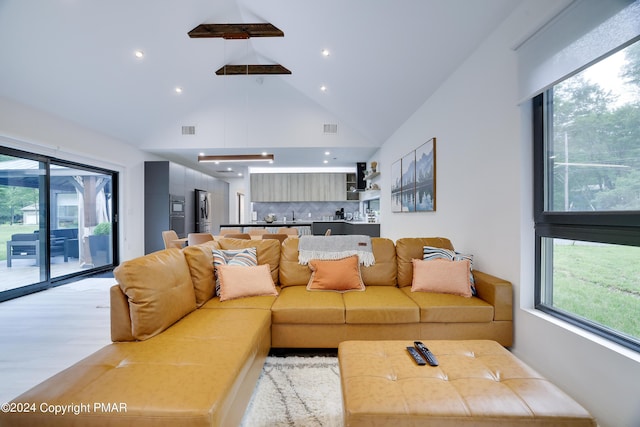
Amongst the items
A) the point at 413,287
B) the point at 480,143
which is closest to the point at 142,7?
the point at 480,143

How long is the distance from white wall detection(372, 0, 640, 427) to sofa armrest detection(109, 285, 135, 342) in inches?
105

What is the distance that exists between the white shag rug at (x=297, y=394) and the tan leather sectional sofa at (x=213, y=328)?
12cm

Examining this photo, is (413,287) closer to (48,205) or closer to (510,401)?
(510,401)

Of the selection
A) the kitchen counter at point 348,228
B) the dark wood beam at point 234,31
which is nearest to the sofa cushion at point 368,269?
the kitchen counter at point 348,228

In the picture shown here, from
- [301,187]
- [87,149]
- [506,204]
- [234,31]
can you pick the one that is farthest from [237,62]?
[506,204]

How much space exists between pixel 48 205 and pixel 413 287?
5.47m

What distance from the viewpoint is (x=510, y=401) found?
1108 mm

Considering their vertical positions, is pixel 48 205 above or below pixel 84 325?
above

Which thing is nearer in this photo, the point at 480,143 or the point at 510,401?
the point at 510,401

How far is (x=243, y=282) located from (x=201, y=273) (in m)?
0.35

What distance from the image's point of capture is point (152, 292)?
162 centimetres

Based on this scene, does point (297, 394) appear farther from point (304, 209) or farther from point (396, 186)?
point (304, 209)

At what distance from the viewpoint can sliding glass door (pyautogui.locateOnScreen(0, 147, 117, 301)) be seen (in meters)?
3.72

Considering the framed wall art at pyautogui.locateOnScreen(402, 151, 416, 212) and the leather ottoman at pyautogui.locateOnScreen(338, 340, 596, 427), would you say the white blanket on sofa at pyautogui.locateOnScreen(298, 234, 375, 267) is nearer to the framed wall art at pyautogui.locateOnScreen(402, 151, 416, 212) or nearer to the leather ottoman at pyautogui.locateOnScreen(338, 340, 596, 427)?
the leather ottoman at pyautogui.locateOnScreen(338, 340, 596, 427)
